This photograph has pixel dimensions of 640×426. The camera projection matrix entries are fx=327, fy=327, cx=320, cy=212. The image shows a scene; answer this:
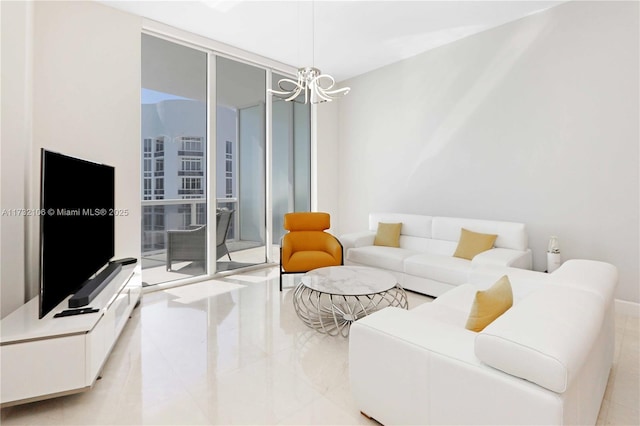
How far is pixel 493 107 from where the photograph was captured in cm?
400

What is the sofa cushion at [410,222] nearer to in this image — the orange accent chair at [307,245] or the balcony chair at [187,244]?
the orange accent chair at [307,245]

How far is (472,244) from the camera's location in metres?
3.70

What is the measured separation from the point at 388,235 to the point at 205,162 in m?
2.67

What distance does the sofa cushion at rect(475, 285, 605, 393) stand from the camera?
1048 mm

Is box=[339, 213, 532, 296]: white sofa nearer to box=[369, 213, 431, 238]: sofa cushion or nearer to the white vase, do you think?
box=[369, 213, 431, 238]: sofa cushion

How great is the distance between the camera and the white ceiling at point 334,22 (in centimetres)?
349

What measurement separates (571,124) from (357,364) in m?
3.48

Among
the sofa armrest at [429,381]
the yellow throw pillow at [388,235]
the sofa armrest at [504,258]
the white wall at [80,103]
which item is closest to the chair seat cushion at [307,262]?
the yellow throw pillow at [388,235]

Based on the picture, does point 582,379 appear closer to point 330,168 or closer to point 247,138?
point 247,138

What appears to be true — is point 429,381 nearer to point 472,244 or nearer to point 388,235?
point 472,244

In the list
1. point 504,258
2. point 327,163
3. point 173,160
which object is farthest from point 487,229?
point 173,160

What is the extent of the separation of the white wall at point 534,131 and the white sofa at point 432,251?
0.34 m

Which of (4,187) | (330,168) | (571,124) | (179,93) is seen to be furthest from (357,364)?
(330,168)

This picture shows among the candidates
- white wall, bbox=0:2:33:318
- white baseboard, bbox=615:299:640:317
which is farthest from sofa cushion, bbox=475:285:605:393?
white wall, bbox=0:2:33:318
